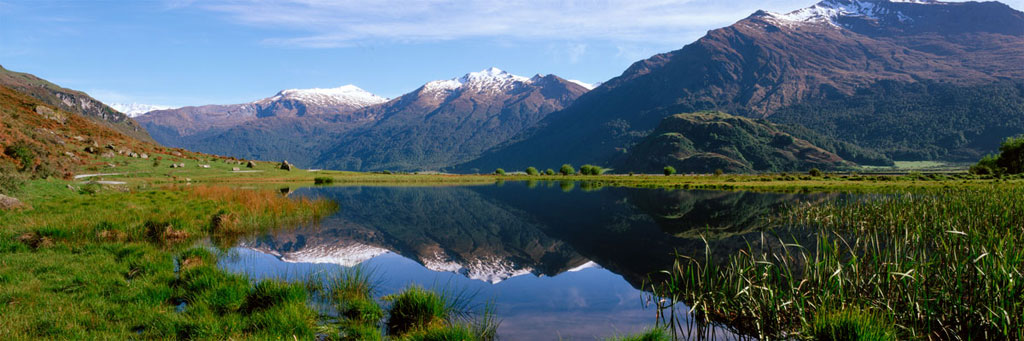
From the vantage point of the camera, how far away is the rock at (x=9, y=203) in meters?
24.8

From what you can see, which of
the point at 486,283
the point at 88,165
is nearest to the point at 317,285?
the point at 486,283

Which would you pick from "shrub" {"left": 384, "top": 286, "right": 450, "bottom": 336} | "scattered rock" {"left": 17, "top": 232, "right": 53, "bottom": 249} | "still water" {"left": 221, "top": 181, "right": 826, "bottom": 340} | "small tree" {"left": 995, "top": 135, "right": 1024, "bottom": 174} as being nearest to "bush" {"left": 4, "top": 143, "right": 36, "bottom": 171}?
"still water" {"left": 221, "top": 181, "right": 826, "bottom": 340}

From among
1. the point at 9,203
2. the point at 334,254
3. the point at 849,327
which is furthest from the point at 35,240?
the point at 849,327

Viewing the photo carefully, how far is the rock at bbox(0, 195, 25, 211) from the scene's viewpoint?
24.8m

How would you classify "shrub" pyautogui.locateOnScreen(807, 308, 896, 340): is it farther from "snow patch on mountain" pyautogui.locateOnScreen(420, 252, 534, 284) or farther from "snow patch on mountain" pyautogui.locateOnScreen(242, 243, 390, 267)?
"snow patch on mountain" pyautogui.locateOnScreen(242, 243, 390, 267)

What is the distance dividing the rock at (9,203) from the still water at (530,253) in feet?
43.3

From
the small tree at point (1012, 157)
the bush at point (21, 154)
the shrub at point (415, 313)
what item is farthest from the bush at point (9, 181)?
the small tree at point (1012, 157)

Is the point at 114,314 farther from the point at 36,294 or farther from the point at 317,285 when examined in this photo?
the point at 317,285

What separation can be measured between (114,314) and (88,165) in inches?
2823

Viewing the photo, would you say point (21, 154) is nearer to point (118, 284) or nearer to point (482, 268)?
point (118, 284)

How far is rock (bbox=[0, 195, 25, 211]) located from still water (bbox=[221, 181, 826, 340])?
1321 centimetres

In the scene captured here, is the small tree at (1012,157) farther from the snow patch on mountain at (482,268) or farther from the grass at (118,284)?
the grass at (118,284)

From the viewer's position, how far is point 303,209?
Answer: 3897cm

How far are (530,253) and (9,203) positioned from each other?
29.6 meters
